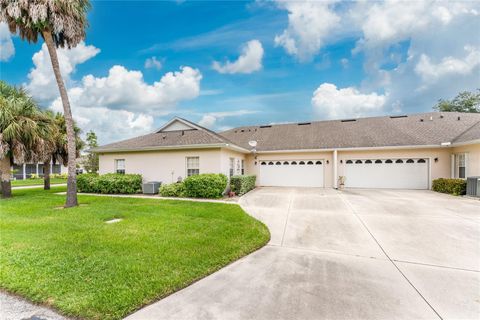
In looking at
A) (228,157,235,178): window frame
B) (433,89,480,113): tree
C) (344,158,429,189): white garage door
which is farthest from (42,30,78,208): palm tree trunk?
(433,89,480,113): tree

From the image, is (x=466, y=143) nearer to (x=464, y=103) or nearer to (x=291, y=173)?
(x=291, y=173)

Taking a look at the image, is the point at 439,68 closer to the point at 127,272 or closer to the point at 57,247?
the point at 127,272

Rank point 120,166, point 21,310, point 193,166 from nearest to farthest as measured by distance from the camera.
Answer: point 21,310 → point 193,166 → point 120,166

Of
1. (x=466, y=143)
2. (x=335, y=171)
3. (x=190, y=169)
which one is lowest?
(x=335, y=171)

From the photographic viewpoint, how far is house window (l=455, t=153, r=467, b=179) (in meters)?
12.4

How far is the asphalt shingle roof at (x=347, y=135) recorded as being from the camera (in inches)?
530

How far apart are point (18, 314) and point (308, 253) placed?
184 inches

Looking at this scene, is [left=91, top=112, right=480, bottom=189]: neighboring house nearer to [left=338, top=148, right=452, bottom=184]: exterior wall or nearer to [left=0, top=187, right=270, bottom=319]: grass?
[left=338, top=148, right=452, bottom=184]: exterior wall

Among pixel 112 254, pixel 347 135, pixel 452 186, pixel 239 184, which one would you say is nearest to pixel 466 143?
pixel 452 186

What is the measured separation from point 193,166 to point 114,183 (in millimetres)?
5080

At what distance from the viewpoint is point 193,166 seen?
13.0 meters

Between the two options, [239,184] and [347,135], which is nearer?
[239,184]

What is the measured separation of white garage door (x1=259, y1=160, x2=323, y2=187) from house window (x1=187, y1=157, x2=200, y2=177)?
589 cm

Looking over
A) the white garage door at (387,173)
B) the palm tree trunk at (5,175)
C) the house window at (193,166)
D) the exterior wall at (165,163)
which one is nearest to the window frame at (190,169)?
the house window at (193,166)
